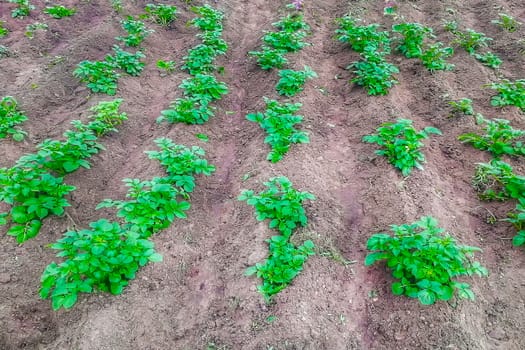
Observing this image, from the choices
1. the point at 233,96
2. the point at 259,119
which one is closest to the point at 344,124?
the point at 259,119

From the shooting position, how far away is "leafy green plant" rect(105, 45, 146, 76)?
5.08 meters

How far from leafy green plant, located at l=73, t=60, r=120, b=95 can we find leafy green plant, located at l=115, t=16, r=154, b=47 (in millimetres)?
820

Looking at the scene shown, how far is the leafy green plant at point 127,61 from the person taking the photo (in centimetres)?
508

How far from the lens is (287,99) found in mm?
4652

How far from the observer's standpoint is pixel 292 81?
4668 mm

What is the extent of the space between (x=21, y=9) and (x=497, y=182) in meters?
7.20

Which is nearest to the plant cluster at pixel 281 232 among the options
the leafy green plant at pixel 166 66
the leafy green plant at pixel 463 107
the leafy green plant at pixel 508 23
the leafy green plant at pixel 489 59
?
the leafy green plant at pixel 463 107

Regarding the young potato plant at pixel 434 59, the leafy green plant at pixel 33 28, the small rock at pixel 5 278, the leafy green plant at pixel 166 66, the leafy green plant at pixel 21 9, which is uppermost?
the leafy green plant at pixel 21 9

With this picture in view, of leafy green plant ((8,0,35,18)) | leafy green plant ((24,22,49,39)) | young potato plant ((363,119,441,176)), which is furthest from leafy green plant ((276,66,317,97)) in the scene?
leafy green plant ((8,0,35,18))

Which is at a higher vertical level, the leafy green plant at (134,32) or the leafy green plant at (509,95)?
the leafy green plant at (134,32)

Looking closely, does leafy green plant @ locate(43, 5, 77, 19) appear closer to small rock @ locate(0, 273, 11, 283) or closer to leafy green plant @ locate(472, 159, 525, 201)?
small rock @ locate(0, 273, 11, 283)

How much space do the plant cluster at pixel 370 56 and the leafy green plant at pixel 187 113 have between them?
1.98m

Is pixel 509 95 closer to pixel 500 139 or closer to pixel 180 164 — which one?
pixel 500 139

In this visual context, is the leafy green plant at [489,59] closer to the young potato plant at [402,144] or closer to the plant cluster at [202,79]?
the young potato plant at [402,144]
